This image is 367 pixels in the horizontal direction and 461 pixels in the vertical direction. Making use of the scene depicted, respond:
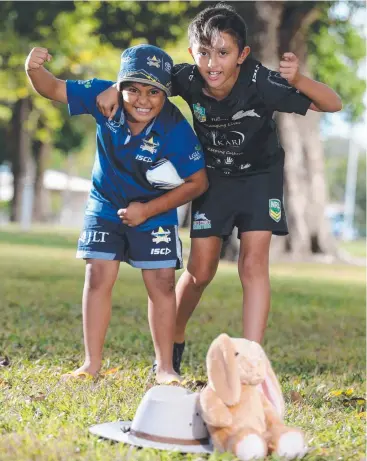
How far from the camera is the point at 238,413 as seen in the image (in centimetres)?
307

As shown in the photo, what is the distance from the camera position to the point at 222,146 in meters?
4.73

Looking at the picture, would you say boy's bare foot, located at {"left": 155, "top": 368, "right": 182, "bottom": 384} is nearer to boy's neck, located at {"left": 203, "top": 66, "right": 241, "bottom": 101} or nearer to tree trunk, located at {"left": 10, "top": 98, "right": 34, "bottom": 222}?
boy's neck, located at {"left": 203, "top": 66, "right": 241, "bottom": 101}

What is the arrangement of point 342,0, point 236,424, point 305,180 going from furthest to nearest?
point 342,0, point 305,180, point 236,424

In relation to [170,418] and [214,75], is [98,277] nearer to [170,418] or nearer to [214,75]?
[214,75]

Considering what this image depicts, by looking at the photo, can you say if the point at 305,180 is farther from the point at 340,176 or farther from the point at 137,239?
the point at 340,176

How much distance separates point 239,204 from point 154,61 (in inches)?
33.2

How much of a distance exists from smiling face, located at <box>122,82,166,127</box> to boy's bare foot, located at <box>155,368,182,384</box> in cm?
122

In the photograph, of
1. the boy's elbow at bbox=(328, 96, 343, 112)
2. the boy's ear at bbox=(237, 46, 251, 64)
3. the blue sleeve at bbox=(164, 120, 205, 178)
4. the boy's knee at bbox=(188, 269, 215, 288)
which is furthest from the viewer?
the boy's knee at bbox=(188, 269, 215, 288)

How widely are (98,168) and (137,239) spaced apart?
1.34 feet

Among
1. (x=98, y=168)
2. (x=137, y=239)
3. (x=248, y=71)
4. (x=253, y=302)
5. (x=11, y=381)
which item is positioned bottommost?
(x=11, y=381)

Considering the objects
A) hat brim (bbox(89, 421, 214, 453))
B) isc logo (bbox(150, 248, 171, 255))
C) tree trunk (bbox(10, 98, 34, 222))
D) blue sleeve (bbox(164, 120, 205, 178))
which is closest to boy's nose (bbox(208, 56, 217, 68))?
blue sleeve (bbox(164, 120, 205, 178))

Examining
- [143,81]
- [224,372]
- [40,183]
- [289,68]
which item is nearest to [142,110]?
[143,81]

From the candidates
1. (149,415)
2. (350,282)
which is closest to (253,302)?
(149,415)

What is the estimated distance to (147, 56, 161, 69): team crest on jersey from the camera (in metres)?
4.48
